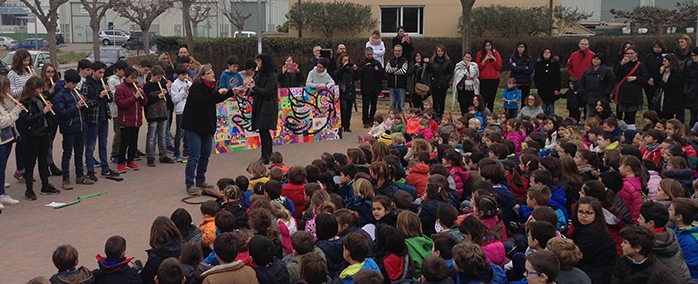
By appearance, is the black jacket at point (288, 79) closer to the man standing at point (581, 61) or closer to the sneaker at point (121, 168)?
the sneaker at point (121, 168)

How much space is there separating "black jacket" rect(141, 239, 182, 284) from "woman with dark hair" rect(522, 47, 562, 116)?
10.8 metres

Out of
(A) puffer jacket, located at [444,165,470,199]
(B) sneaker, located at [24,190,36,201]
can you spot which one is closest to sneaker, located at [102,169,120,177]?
(B) sneaker, located at [24,190,36,201]

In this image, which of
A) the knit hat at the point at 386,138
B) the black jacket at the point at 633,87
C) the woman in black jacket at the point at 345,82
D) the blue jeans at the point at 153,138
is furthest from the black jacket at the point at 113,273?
the black jacket at the point at 633,87

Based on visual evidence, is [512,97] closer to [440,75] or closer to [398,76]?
[440,75]

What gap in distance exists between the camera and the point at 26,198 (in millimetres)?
9586

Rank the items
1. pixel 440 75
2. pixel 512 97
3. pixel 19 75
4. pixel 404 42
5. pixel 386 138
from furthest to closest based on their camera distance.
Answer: pixel 404 42
pixel 440 75
pixel 512 97
pixel 386 138
pixel 19 75

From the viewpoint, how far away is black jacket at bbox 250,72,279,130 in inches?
446

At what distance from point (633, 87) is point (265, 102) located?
7.06 meters

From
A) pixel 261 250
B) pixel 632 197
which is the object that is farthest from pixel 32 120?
pixel 632 197

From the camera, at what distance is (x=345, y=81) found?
1492 centimetres

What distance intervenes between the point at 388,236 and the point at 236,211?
194 cm

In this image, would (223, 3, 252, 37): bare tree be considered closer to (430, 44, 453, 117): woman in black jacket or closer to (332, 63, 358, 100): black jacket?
(430, 44, 453, 117): woman in black jacket

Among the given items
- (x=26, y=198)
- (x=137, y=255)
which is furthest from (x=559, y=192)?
(x=26, y=198)

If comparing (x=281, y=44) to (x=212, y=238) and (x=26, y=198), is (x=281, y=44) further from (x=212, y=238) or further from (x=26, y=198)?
(x=212, y=238)
